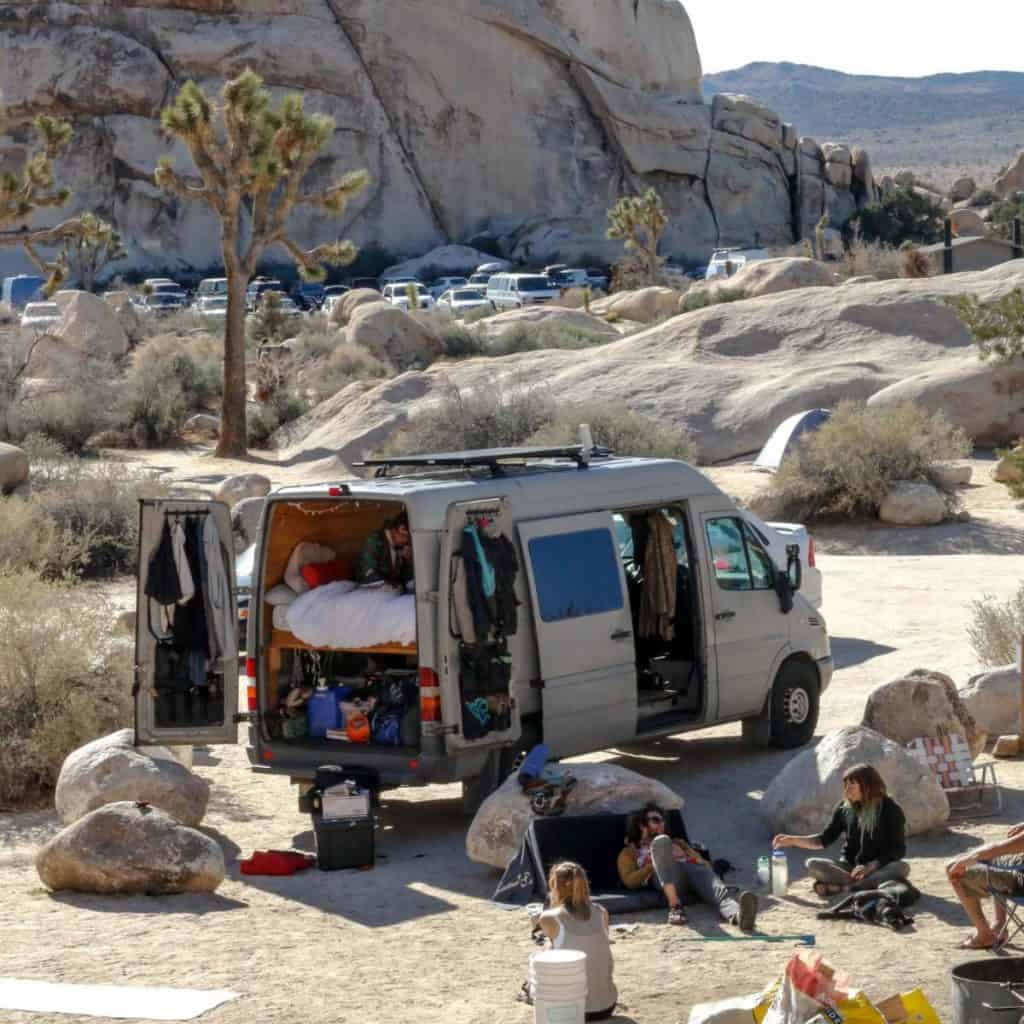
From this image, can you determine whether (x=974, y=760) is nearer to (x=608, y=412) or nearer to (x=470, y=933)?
(x=470, y=933)

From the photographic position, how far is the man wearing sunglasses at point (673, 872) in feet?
26.3

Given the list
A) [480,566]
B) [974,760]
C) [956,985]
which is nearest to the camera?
[956,985]

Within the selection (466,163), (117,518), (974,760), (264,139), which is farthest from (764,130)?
(974,760)

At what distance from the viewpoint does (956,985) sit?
19.0 ft

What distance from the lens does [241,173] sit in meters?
30.5

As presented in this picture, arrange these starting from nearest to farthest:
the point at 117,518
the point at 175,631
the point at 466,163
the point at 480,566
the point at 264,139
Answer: the point at 480,566 < the point at 175,631 < the point at 117,518 < the point at 264,139 < the point at 466,163

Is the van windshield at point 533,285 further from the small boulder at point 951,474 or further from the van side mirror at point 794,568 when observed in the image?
the van side mirror at point 794,568

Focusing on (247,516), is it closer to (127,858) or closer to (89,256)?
(127,858)

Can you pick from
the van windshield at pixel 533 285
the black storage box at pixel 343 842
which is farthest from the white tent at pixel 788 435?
the van windshield at pixel 533 285

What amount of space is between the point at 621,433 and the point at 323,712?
15199 millimetres

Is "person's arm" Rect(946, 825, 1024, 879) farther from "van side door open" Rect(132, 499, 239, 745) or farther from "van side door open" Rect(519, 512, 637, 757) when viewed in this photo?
"van side door open" Rect(132, 499, 239, 745)

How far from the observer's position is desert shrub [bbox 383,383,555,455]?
25859 mm

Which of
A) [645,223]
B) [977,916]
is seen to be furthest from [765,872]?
[645,223]

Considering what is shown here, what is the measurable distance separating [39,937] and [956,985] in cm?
411
